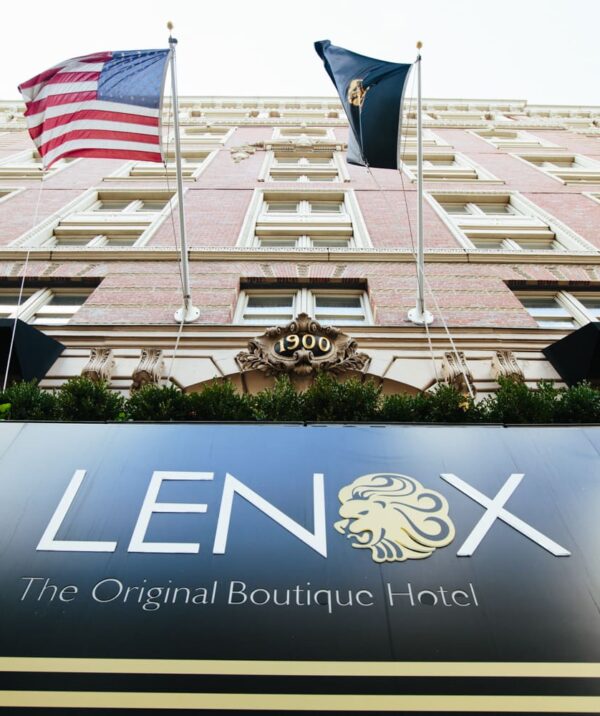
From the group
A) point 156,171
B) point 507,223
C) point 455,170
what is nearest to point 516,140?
point 455,170

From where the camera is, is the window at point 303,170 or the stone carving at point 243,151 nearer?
the window at point 303,170

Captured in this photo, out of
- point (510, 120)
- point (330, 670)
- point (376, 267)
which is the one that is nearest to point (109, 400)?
point (330, 670)

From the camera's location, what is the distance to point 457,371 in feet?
26.0

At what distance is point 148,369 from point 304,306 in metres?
4.04

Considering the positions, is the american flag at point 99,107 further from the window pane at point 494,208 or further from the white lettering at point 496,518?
the window pane at point 494,208

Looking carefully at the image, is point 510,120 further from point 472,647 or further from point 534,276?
point 472,647

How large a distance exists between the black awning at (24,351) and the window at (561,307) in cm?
949

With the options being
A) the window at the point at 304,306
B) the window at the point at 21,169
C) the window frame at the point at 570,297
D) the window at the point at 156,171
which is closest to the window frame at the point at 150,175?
the window at the point at 156,171

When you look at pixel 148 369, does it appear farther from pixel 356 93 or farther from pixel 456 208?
pixel 456 208

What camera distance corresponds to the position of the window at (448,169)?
19.2m

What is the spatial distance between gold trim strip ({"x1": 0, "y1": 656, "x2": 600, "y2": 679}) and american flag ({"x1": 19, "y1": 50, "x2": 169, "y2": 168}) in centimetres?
771

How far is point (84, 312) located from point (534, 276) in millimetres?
10135

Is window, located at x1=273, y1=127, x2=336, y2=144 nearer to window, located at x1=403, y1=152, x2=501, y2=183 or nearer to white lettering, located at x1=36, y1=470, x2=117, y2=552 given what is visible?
window, located at x1=403, y1=152, x2=501, y2=183

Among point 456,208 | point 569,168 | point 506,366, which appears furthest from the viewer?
point 569,168
